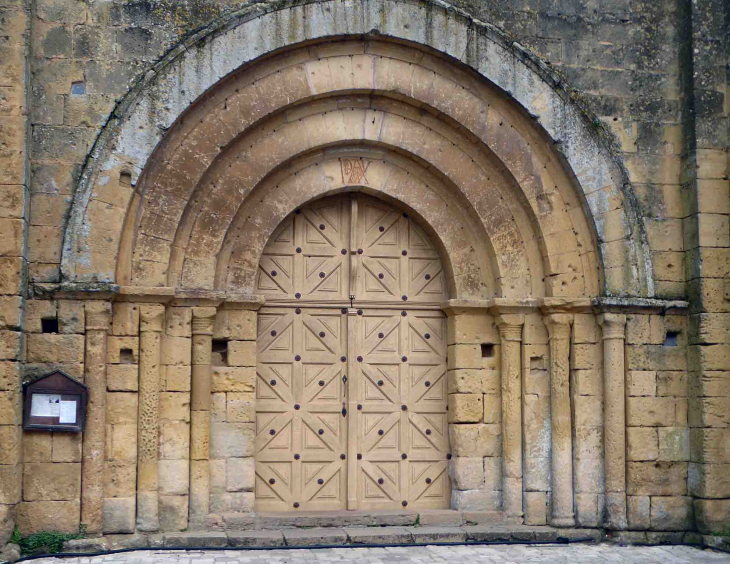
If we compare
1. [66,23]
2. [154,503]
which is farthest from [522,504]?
[66,23]

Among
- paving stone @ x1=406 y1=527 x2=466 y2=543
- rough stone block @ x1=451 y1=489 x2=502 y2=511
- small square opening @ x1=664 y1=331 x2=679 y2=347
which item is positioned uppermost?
small square opening @ x1=664 y1=331 x2=679 y2=347

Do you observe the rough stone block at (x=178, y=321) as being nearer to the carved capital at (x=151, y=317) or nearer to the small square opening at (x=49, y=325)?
the carved capital at (x=151, y=317)

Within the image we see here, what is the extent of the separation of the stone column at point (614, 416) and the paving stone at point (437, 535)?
1.35 meters

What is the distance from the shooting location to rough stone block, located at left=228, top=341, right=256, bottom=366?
7754mm

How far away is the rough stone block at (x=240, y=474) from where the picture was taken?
7.65 meters

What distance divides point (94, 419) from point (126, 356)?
22.7 inches

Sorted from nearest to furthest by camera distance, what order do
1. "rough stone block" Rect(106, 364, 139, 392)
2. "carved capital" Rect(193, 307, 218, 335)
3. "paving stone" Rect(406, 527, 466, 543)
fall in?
"rough stone block" Rect(106, 364, 139, 392) < "carved capital" Rect(193, 307, 218, 335) < "paving stone" Rect(406, 527, 466, 543)

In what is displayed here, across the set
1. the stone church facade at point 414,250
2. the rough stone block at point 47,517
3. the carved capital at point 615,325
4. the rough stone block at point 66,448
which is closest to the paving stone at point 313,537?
the stone church facade at point 414,250

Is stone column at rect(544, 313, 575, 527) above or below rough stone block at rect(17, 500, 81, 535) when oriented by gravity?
above

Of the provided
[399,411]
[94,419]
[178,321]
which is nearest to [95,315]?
[178,321]

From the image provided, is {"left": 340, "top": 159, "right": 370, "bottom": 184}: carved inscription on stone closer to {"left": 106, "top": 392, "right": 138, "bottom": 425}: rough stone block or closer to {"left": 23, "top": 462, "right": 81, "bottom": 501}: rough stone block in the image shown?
{"left": 106, "top": 392, "right": 138, "bottom": 425}: rough stone block

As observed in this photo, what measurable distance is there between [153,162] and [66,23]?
1.32m

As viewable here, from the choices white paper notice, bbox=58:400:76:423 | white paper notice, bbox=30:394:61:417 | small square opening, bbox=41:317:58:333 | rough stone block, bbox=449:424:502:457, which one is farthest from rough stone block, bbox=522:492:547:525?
small square opening, bbox=41:317:58:333

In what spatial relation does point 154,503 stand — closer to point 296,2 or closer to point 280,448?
point 280,448
